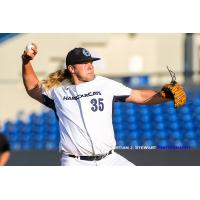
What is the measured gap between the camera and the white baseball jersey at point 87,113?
29.1 feet

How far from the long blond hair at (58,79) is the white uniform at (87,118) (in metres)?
0.11

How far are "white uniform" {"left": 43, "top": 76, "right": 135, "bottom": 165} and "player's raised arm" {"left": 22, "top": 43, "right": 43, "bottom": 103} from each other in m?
0.11

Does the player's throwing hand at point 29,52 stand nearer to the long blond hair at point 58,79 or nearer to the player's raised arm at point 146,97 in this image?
the long blond hair at point 58,79

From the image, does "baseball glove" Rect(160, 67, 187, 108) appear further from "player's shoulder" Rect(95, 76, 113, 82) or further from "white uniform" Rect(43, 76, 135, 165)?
"player's shoulder" Rect(95, 76, 113, 82)

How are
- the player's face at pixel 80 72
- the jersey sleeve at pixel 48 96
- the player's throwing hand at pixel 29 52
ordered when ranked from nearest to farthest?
1. the player's throwing hand at pixel 29 52
2. the jersey sleeve at pixel 48 96
3. the player's face at pixel 80 72

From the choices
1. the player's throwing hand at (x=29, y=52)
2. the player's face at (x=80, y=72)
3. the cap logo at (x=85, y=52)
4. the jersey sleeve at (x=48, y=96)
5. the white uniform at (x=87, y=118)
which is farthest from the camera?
the cap logo at (x=85, y=52)

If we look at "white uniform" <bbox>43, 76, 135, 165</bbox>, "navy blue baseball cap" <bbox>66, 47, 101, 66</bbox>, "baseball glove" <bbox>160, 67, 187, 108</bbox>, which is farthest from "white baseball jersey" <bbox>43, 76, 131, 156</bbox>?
"baseball glove" <bbox>160, 67, 187, 108</bbox>

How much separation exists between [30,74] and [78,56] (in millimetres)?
705

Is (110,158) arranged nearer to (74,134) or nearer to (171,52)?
(74,134)

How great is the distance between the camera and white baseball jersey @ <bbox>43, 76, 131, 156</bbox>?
8875mm

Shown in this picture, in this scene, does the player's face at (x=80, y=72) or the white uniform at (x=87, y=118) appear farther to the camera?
the player's face at (x=80, y=72)

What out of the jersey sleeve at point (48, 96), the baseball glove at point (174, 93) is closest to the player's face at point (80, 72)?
the jersey sleeve at point (48, 96)

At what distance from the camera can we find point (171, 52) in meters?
10.6

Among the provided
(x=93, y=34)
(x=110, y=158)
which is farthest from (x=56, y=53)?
(x=110, y=158)
